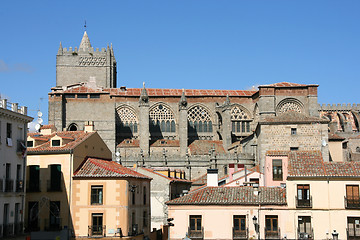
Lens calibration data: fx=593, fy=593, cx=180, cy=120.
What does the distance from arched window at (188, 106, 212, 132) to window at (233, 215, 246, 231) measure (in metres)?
42.4

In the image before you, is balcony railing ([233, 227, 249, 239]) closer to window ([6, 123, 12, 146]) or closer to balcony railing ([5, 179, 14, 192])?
balcony railing ([5, 179, 14, 192])

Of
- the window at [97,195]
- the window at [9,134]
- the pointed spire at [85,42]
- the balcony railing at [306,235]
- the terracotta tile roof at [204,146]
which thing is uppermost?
the pointed spire at [85,42]

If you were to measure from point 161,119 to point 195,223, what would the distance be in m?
42.7

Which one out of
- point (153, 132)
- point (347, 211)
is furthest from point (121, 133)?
point (347, 211)

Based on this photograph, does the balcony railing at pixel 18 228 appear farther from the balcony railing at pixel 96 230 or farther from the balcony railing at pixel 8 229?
the balcony railing at pixel 96 230

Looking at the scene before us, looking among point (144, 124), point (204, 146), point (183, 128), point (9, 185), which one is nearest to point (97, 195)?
point (9, 185)

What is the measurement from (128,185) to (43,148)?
513cm

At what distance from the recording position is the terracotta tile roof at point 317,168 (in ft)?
100

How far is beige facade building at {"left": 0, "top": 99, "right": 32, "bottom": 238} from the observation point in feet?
88.6

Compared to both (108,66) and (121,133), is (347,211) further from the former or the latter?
(108,66)

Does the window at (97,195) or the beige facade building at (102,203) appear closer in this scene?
the beige facade building at (102,203)

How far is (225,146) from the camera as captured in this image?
68125 millimetres

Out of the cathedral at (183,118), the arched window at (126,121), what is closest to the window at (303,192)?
the cathedral at (183,118)

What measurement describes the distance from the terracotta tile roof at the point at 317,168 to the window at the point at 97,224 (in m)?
10.2
